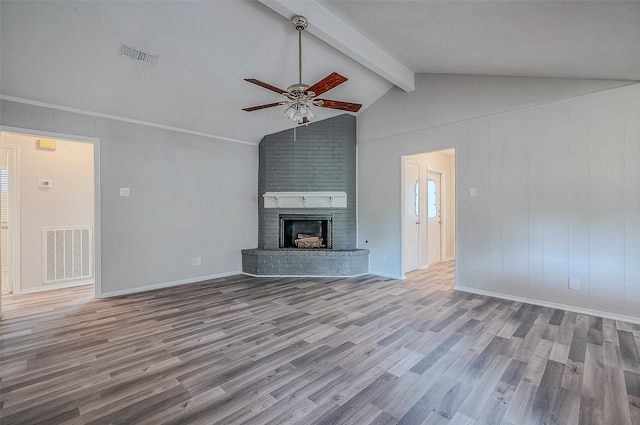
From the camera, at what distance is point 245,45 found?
3.39m

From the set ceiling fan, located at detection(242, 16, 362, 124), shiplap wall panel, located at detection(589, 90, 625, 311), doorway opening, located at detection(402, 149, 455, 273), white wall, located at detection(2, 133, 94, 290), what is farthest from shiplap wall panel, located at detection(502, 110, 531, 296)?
white wall, located at detection(2, 133, 94, 290)

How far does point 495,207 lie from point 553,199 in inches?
25.1

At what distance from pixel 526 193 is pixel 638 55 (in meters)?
1.64

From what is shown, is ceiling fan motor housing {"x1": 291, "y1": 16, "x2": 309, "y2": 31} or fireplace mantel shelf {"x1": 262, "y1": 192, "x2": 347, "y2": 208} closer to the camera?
ceiling fan motor housing {"x1": 291, "y1": 16, "x2": 309, "y2": 31}

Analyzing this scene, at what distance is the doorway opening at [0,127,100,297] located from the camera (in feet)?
13.7

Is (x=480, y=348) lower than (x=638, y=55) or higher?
lower

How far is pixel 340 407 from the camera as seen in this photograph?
1756 mm

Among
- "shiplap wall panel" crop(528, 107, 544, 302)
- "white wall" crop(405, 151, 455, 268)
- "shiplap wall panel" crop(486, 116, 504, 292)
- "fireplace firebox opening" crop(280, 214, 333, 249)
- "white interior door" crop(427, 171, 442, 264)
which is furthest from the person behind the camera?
"white interior door" crop(427, 171, 442, 264)

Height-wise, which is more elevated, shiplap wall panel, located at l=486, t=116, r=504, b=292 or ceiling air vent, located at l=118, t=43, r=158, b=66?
ceiling air vent, located at l=118, t=43, r=158, b=66

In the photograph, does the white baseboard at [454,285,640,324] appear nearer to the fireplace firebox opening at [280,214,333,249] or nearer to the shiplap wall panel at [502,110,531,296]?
the shiplap wall panel at [502,110,531,296]

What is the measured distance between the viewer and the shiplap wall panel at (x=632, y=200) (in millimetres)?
3031

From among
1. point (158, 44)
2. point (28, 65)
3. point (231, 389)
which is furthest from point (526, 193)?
point (28, 65)

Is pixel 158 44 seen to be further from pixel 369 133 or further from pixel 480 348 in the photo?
pixel 480 348

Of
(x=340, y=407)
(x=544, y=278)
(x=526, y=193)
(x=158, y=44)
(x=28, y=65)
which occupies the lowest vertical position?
(x=340, y=407)
